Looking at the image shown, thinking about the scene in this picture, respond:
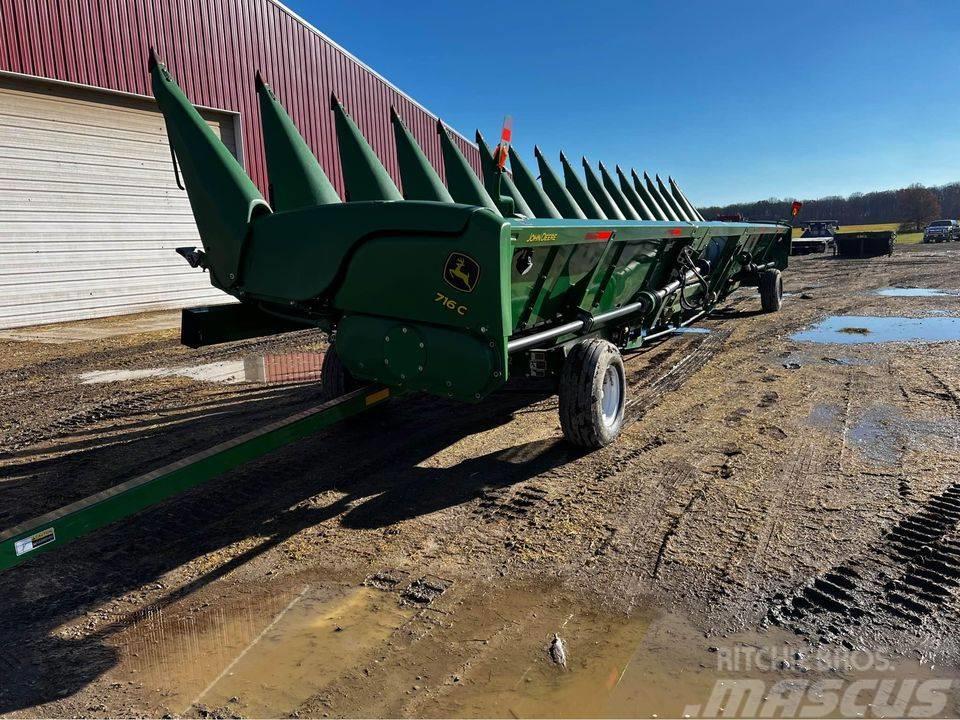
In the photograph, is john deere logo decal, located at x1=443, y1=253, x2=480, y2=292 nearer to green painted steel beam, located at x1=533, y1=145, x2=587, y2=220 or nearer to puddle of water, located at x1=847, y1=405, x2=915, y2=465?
puddle of water, located at x1=847, y1=405, x2=915, y2=465

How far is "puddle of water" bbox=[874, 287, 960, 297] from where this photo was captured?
1267 centimetres

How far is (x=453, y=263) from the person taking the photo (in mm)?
3396

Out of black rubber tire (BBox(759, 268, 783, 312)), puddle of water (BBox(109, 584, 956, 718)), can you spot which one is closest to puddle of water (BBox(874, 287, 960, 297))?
black rubber tire (BBox(759, 268, 783, 312))

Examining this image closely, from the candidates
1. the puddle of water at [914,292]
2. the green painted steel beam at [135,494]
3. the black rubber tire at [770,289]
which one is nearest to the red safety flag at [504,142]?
the green painted steel beam at [135,494]

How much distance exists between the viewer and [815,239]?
89.7 feet

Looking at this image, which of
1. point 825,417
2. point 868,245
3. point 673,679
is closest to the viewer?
point 673,679

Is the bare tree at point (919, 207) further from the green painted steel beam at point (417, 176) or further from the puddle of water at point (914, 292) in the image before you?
the green painted steel beam at point (417, 176)

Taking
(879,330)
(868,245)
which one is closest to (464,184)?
(879,330)

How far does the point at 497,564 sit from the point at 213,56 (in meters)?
13.5

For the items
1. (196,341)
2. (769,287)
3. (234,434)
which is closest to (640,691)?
(196,341)

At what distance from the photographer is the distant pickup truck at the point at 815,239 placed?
2584 cm

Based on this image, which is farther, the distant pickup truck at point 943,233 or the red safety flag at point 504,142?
the distant pickup truck at point 943,233

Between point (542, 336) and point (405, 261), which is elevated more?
point (405, 261)

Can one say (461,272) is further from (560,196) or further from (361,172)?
(560,196)
